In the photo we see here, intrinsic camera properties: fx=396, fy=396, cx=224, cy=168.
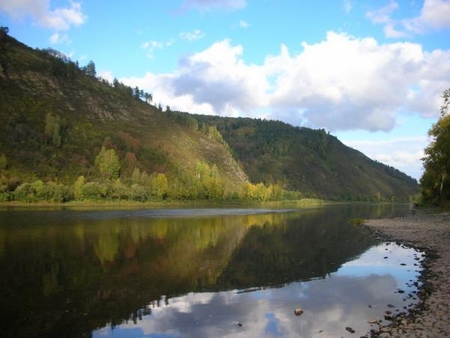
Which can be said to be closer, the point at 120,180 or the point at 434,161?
the point at 434,161

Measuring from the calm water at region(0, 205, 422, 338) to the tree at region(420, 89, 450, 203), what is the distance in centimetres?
3402

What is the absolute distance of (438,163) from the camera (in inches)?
3039

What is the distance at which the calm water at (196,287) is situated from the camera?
17.7 meters

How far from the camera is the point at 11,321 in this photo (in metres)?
17.8

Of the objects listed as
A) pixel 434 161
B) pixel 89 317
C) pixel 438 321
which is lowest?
pixel 89 317

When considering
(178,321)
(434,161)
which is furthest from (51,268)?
(434,161)

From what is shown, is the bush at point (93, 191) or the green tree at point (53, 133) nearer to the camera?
the bush at point (93, 191)

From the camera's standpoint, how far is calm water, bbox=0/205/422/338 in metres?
17.7

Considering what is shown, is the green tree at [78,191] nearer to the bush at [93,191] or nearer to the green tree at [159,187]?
the bush at [93,191]

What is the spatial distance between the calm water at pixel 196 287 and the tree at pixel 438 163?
34.0 metres

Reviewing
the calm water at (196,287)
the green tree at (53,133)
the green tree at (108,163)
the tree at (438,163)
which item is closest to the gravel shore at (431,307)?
the calm water at (196,287)

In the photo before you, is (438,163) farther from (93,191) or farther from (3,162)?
(3,162)

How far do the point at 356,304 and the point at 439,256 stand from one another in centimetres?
1595

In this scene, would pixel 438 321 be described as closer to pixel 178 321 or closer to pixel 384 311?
pixel 384 311
